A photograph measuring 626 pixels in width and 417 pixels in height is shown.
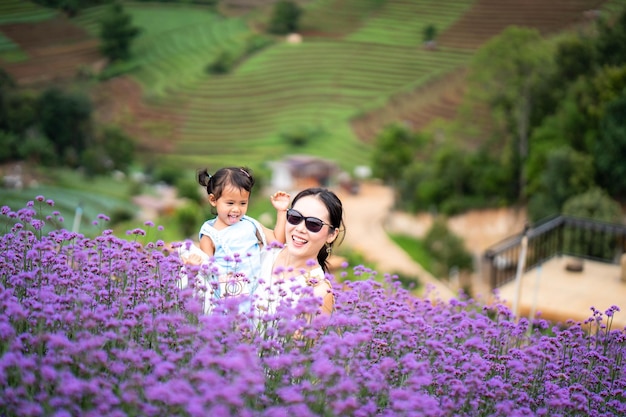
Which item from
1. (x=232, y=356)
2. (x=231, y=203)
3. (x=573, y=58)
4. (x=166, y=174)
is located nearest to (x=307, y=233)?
(x=231, y=203)

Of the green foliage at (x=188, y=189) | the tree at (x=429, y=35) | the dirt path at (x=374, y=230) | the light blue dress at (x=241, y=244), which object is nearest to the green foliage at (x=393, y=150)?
the dirt path at (x=374, y=230)

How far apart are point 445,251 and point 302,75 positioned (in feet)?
17.5

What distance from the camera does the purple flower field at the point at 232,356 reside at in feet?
6.49

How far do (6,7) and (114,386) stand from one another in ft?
36.7

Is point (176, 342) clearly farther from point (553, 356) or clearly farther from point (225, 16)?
point (225, 16)

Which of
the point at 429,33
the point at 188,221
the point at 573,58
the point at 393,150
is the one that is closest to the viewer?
the point at 188,221

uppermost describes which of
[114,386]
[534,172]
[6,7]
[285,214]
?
[6,7]

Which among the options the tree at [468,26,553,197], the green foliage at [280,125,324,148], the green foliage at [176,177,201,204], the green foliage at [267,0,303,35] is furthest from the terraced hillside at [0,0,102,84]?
the tree at [468,26,553,197]

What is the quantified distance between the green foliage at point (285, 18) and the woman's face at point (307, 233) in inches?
557

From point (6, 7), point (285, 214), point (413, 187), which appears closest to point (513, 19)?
point (413, 187)

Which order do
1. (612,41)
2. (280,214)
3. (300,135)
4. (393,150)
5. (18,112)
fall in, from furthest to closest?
(393,150)
(300,135)
(612,41)
(18,112)
(280,214)

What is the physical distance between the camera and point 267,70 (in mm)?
17391

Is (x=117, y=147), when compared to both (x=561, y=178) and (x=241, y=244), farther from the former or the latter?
(x=241, y=244)

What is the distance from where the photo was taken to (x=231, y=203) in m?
3.30
